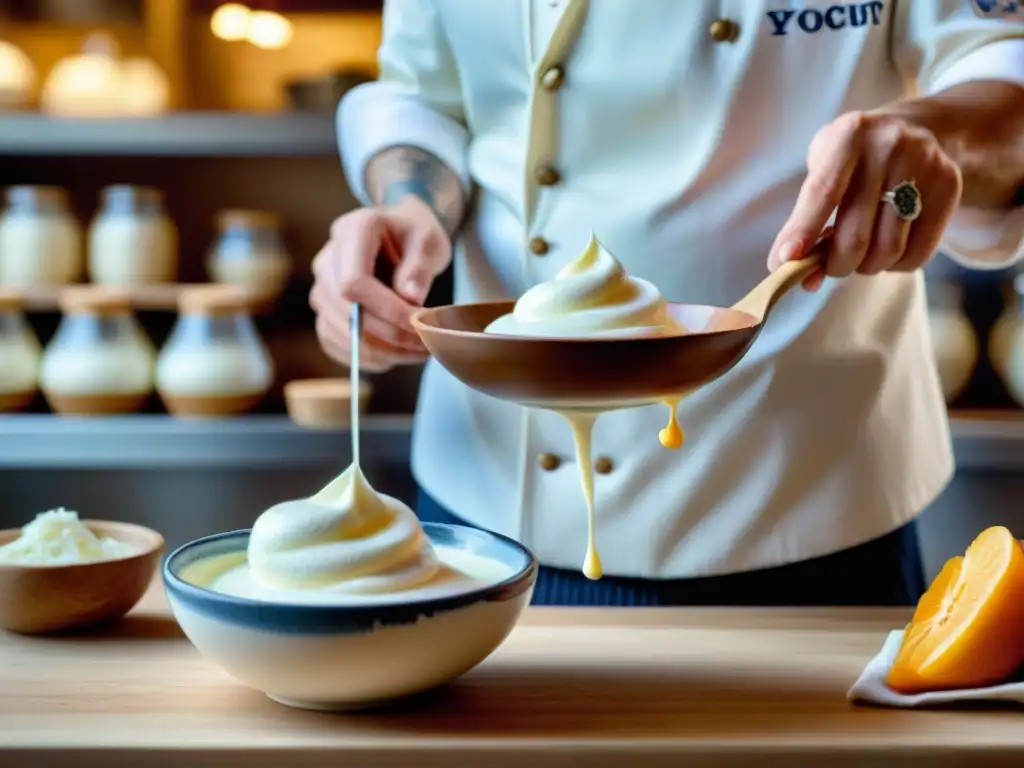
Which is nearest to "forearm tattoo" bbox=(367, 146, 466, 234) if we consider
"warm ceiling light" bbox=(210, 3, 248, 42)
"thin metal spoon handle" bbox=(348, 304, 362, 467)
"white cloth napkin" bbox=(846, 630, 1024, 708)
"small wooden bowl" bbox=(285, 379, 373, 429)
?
"thin metal spoon handle" bbox=(348, 304, 362, 467)

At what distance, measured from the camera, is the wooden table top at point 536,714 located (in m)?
0.75

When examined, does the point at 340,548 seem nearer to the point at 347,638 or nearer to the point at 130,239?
the point at 347,638

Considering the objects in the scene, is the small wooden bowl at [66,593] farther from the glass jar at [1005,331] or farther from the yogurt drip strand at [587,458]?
the glass jar at [1005,331]

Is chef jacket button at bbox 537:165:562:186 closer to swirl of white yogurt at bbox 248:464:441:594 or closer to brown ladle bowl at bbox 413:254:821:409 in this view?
brown ladle bowl at bbox 413:254:821:409

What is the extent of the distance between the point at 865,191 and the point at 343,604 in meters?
0.52

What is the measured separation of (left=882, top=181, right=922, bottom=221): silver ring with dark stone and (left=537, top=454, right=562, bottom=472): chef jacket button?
0.45 meters

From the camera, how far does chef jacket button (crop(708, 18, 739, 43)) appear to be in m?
1.16

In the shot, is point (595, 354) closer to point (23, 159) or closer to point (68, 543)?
point (68, 543)

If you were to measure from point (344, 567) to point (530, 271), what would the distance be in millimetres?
549

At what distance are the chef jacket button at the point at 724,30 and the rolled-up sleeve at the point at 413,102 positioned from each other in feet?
1.07

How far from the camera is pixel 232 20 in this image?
2670 mm

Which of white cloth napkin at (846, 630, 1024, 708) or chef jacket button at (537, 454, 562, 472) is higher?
chef jacket button at (537, 454, 562, 472)

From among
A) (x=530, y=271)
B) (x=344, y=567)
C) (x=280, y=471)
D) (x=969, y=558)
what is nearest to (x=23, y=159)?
(x=280, y=471)

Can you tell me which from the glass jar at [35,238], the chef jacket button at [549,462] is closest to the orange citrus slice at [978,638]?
the chef jacket button at [549,462]
